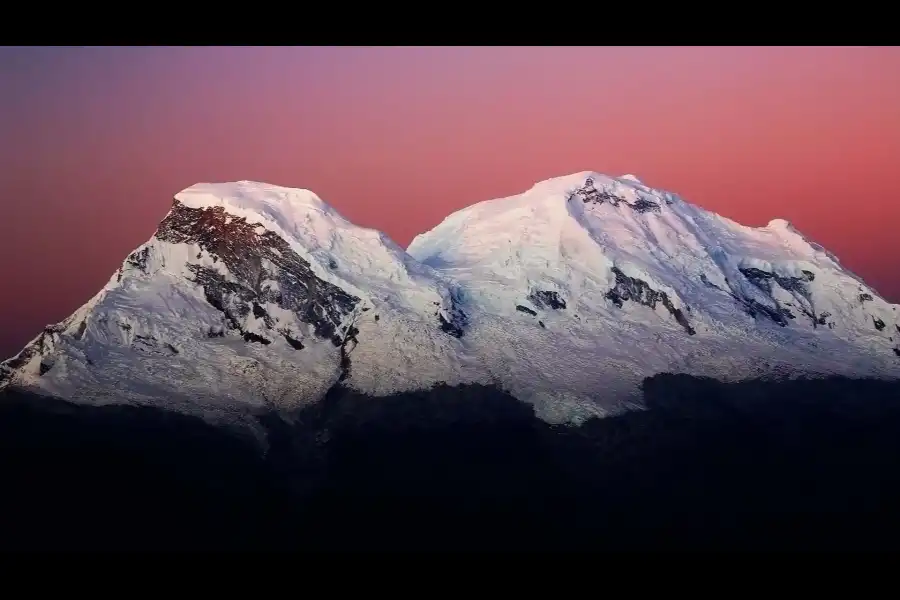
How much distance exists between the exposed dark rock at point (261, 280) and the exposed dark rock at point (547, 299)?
2406cm

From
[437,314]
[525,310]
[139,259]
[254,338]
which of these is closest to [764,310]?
[525,310]

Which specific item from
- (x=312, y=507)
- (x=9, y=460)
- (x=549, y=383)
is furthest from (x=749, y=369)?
(x=9, y=460)

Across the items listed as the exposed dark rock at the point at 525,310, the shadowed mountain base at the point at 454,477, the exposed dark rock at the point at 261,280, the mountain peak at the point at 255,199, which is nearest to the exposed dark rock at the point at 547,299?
the exposed dark rock at the point at 525,310

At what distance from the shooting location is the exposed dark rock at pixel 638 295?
122 m

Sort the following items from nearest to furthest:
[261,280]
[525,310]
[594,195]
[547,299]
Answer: [261,280]
[525,310]
[547,299]
[594,195]

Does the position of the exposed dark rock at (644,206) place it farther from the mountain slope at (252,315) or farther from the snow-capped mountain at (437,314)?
the mountain slope at (252,315)

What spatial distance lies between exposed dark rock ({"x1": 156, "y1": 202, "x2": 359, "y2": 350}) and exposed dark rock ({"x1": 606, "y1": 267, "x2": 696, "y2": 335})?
35.2m

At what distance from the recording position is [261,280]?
109m

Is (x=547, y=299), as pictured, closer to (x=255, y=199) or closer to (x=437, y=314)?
(x=437, y=314)

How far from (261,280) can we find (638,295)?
4838cm

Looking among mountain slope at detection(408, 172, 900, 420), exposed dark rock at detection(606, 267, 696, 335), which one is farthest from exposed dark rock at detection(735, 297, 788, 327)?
exposed dark rock at detection(606, 267, 696, 335)

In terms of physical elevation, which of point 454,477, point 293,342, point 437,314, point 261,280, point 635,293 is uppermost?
point 635,293

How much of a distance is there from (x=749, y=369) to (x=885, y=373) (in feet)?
75.3

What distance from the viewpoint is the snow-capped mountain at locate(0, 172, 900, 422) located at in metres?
97.8
